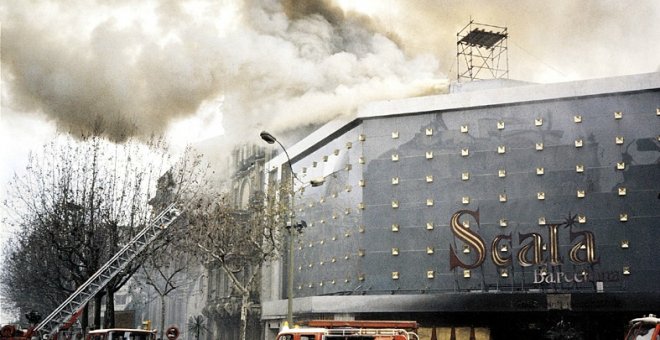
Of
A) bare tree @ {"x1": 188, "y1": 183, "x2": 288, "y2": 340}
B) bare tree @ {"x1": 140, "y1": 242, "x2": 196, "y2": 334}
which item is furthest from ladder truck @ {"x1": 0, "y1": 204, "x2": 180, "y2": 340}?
bare tree @ {"x1": 188, "y1": 183, "x2": 288, "y2": 340}

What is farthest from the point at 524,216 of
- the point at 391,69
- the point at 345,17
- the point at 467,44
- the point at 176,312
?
the point at 176,312

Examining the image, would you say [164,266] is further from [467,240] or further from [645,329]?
[645,329]

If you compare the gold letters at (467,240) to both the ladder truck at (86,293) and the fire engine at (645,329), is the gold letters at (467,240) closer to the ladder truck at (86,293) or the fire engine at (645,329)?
the ladder truck at (86,293)

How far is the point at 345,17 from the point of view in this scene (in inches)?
2477

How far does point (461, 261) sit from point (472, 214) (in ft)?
10.1

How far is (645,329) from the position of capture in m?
19.4

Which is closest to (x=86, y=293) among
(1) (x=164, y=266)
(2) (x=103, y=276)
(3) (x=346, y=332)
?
(2) (x=103, y=276)

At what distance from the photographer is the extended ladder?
29.0 m

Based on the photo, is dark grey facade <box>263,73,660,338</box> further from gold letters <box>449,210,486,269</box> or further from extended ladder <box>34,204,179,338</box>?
extended ladder <box>34,204,179,338</box>

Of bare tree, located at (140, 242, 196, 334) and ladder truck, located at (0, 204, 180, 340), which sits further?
bare tree, located at (140, 242, 196, 334)

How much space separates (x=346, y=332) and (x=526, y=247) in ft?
85.8

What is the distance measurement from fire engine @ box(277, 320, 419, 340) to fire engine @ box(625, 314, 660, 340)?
627 centimetres

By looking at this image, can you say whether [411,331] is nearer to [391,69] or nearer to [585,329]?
[585,329]

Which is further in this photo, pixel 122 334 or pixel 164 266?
pixel 164 266
